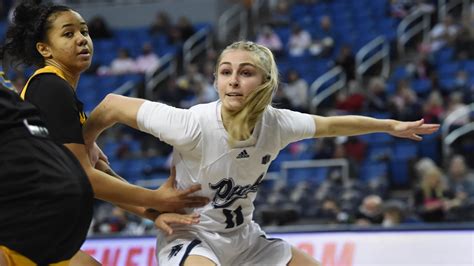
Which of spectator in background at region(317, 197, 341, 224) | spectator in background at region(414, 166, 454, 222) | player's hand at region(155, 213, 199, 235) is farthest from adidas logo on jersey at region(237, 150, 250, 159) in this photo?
spectator in background at region(317, 197, 341, 224)

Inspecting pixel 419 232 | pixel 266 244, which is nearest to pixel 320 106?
→ pixel 419 232

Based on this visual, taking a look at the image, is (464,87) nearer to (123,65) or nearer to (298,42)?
(298,42)

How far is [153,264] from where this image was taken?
7051 millimetres

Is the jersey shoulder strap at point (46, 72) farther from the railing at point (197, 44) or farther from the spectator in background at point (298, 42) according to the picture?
the railing at point (197, 44)

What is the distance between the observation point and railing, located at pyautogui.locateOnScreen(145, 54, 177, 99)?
15.3 m

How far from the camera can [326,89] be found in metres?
13.3

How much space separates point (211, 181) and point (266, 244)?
1.72 feet

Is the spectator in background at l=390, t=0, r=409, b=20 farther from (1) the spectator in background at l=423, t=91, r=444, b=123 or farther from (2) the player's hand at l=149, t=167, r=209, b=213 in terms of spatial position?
(2) the player's hand at l=149, t=167, r=209, b=213

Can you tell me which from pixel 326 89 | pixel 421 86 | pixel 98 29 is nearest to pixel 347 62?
pixel 326 89

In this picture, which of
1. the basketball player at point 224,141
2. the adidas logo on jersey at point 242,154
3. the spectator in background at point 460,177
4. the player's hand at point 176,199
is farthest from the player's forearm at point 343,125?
the spectator in background at point 460,177

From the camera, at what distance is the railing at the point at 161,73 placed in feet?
50.2

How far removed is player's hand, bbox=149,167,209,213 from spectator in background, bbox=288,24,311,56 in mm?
10459

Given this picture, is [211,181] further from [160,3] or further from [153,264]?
[160,3]

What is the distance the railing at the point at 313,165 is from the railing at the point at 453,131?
1253 millimetres
